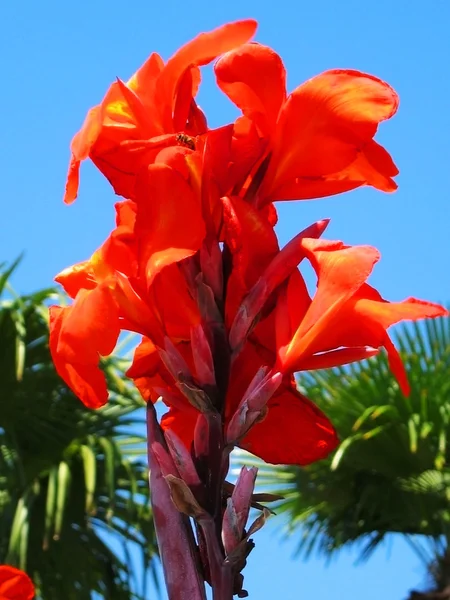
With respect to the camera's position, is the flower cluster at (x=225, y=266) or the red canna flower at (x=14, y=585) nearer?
the flower cluster at (x=225, y=266)

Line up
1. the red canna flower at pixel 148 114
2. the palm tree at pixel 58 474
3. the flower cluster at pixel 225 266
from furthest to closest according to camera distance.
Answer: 1. the palm tree at pixel 58 474
2. the red canna flower at pixel 148 114
3. the flower cluster at pixel 225 266

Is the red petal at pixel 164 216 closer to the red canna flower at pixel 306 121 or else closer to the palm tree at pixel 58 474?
the red canna flower at pixel 306 121

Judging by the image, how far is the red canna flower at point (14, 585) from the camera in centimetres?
80

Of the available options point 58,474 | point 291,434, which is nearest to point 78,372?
point 291,434

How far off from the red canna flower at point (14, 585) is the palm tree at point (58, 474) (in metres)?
3.18

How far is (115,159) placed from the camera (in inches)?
30.0

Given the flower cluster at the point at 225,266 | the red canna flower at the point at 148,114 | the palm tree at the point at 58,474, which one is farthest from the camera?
the palm tree at the point at 58,474

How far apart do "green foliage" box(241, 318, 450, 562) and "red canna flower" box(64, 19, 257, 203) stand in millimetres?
3615

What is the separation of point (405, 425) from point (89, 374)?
4.08 m

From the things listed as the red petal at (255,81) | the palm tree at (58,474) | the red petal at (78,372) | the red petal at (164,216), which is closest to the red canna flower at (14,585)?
the red petal at (78,372)

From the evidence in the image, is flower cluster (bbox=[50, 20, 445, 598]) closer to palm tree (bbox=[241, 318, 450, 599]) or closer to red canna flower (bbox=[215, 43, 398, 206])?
red canna flower (bbox=[215, 43, 398, 206])

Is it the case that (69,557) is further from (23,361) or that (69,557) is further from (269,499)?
(269,499)

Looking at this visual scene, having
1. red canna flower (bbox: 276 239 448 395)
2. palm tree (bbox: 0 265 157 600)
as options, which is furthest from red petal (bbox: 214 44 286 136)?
palm tree (bbox: 0 265 157 600)

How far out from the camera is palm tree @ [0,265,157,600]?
4133mm
